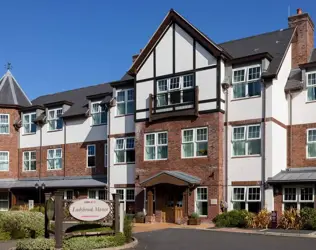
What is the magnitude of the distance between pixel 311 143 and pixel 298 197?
346 centimetres

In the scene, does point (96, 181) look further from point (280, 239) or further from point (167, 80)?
point (280, 239)

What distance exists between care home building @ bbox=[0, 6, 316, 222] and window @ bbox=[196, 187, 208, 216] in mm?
56

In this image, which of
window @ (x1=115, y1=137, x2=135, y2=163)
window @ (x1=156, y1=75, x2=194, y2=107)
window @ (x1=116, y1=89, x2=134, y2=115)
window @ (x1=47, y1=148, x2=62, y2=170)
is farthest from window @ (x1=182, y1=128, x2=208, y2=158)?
window @ (x1=47, y1=148, x2=62, y2=170)

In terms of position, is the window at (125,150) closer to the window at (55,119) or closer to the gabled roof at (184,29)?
the gabled roof at (184,29)

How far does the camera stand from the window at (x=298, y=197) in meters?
24.5

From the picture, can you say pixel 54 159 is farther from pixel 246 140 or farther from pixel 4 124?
pixel 246 140

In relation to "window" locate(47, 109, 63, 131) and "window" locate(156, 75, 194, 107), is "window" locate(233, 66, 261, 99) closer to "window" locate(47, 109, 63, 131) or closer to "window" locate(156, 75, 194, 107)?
"window" locate(156, 75, 194, 107)

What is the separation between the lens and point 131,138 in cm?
3175

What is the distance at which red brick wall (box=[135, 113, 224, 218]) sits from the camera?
87.6ft

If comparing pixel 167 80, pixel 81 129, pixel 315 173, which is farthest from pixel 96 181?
pixel 315 173

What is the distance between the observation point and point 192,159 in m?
27.7

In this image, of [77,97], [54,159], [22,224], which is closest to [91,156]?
[54,159]

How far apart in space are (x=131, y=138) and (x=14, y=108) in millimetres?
13377

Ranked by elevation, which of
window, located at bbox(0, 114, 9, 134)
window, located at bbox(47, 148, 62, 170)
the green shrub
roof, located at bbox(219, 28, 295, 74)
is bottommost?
the green shrub
